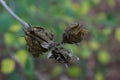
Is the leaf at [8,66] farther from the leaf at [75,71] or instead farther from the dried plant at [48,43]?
the dried plant at [48,43]

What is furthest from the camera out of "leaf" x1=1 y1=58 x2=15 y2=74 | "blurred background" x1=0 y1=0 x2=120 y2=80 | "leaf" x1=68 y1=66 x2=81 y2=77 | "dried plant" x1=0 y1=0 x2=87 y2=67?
"leaf" x1=68 y1=66 x2=81 y2=77

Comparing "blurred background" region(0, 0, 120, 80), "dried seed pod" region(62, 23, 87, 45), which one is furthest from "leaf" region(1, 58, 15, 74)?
"dried seed pod" region(62, 23, 87, 45)

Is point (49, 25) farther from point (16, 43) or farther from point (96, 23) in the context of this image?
point (96, 23)

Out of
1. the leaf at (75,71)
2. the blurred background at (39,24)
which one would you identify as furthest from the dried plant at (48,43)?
the leaf at (75,71)

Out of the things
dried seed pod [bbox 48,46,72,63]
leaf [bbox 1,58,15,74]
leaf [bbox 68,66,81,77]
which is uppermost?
dried seed pod [bbox 48,46,72,63]

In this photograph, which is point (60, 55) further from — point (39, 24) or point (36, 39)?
point (39, 24)

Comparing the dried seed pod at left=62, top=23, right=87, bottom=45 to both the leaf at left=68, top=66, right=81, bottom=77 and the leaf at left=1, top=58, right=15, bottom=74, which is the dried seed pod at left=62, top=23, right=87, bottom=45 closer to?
the leaf at left=1, top=58, right=15, bottom=74

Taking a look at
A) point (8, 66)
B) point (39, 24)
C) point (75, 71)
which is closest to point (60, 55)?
point (39, 24)
